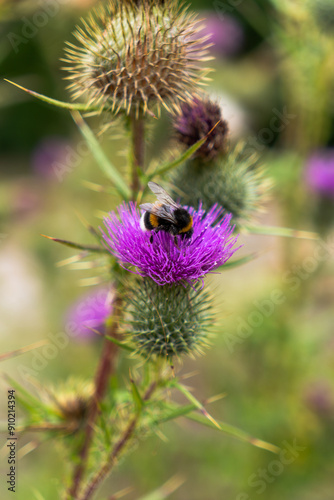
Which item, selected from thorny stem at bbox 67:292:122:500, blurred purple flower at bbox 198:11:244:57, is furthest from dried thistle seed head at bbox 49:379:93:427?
blurred purple flower at bbox 198:11:244:57

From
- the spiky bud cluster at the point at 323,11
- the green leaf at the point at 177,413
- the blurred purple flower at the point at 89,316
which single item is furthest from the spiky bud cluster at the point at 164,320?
the spiky bud cluster at the point at 323,11

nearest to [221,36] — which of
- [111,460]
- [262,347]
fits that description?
[262,347]

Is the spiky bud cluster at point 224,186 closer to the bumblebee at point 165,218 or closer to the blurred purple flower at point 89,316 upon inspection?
the bumblebee at point 165,218

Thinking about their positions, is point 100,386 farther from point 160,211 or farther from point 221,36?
point 221,36

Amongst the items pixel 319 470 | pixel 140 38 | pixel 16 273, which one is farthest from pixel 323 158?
pixel 16 273

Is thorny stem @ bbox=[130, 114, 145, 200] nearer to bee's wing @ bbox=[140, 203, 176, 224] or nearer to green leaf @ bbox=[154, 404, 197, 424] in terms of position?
bee's wing @ bbox=[140, 203, 176, 224]

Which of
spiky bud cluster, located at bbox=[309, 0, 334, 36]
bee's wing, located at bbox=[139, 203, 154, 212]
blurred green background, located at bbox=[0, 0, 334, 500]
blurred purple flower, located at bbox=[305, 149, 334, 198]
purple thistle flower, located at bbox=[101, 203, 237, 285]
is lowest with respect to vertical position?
blurred green background, located at bbox=[0, 0, 334, 500]
